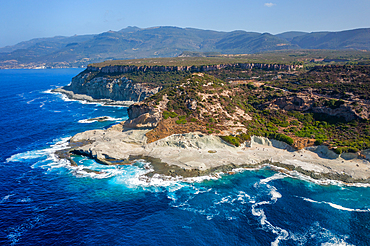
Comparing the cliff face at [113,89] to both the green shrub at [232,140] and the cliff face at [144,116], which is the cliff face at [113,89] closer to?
the cliff face at [144,116]

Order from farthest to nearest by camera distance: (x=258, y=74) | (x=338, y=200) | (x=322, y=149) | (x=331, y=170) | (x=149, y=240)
A: (x=258, y=74)
(x=322, y=149)
(x=331, y=170)
(x=338, y=200)
(x=149, y=240)

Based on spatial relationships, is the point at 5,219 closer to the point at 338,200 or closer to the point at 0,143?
the point at 0,143

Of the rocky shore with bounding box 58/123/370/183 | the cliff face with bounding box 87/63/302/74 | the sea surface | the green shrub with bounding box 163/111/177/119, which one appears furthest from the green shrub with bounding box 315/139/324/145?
the cliff face with bounding box 87/63/302/74

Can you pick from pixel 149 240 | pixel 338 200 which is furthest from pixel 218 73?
pixel 149 240

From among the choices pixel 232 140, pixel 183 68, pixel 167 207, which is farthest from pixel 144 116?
pixel 183 68

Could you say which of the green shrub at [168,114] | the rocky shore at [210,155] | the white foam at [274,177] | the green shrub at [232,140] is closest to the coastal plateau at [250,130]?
the rocky shore at [210,155]

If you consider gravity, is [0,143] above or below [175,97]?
below
